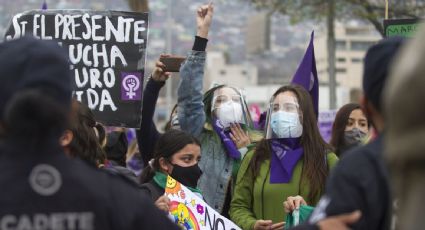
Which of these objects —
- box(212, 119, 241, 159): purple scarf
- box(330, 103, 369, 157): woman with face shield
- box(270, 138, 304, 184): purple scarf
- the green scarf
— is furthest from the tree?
the green scarf

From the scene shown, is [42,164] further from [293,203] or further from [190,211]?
[190,211]

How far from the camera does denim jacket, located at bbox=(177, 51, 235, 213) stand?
5.76 m

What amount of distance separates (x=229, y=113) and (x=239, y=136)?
19cm

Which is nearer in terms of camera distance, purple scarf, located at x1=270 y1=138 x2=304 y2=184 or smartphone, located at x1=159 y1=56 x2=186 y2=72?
purple scarf, located at x1=270 y1=138 x2=304 y2=184

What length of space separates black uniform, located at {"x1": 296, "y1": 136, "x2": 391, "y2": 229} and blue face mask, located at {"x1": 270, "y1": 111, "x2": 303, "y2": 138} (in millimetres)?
2614

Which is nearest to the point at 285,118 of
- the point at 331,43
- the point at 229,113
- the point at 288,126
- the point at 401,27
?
the point at 288,126

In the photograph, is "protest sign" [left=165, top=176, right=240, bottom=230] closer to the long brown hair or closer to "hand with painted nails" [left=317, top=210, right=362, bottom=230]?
the long brown hair

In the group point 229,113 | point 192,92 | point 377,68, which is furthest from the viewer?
point 229,113

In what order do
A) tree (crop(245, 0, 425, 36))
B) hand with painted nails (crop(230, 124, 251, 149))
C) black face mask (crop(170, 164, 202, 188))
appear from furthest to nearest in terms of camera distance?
tree (crop(245, 0, 425, 36)) → hand with painted nails (crop(230, 124, 251, 149)) → black face mask (crop(170, 164, 202, 188))

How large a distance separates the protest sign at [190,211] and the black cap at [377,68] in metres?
2.34

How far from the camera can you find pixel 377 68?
→ 2785 mm

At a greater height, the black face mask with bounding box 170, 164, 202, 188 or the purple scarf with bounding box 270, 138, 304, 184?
the purple scarf with bounding box 270, 138, 304, 184

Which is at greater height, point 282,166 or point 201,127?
point 201,127

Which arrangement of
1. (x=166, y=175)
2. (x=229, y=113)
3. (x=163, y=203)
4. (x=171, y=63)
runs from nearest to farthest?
(x=163, y=203) → (x=166, y=175) → (x=171, y=63) → (x=229, y=113)
